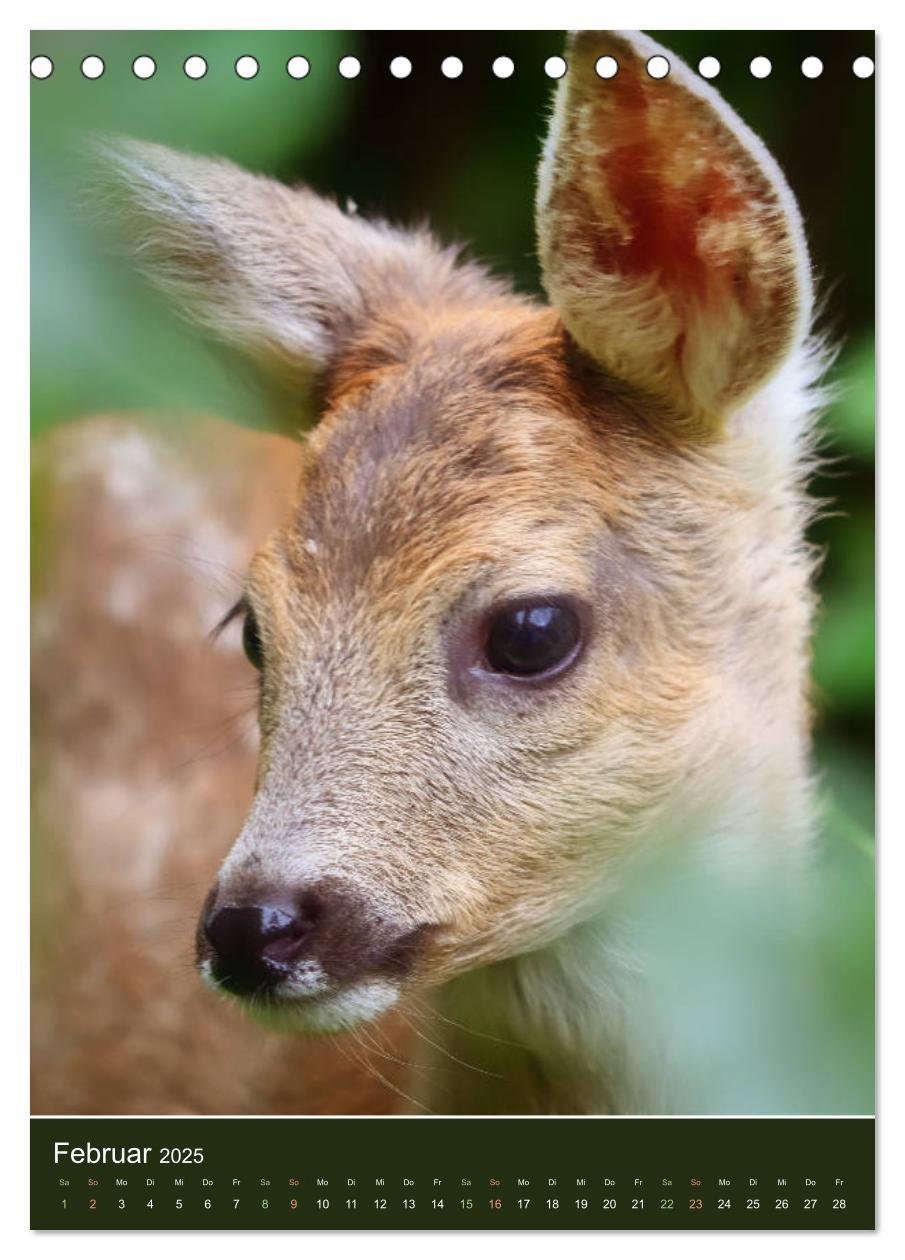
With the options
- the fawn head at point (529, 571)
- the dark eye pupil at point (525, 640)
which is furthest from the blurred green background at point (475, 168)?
the dark eye pupil at point (525, 640)

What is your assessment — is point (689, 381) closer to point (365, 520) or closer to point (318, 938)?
point (365, 520)

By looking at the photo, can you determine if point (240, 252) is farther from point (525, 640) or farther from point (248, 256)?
point (525, 640)

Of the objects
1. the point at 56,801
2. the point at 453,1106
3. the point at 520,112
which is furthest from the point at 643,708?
the point at 56,801

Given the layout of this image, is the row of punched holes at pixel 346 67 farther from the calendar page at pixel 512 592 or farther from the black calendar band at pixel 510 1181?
the black calendar band at pixel 510 1181

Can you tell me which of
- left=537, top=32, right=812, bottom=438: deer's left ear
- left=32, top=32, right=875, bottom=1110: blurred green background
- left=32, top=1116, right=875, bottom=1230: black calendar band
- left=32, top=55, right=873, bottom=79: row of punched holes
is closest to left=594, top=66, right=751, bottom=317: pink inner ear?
left=537, top=32, right=812, bottom=438: deer's left ear

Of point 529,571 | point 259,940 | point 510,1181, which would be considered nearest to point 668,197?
point 529,571
